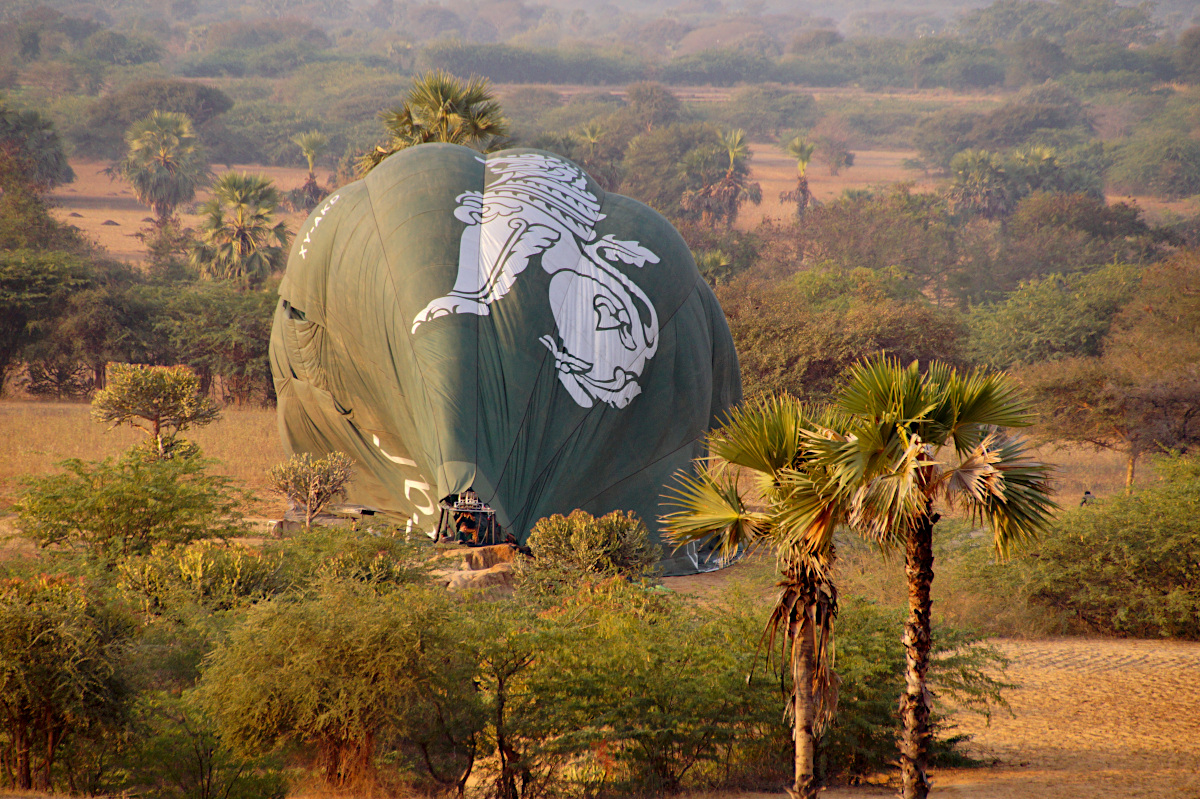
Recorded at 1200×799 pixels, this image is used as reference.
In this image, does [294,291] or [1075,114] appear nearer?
[294,291]

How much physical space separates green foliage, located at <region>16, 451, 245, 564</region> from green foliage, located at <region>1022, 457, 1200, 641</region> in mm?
12032

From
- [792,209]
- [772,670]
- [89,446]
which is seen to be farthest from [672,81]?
[772,670]

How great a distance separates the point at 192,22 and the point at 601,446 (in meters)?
180

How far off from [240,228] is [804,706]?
112 ft

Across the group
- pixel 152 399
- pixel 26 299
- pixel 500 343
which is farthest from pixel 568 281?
pixel 26 299

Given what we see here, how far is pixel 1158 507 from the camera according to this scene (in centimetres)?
1415

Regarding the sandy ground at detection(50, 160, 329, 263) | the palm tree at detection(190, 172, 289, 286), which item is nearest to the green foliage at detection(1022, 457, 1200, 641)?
the palm tree at detection(190, 172, 289, 286)

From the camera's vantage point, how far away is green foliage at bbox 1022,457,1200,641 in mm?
13562

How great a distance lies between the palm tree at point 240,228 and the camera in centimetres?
3566

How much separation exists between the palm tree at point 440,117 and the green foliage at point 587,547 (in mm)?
12674

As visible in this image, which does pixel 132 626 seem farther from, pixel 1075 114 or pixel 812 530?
pixel 1075 114

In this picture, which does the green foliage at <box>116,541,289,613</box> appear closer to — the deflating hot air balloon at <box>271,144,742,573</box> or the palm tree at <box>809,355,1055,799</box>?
the deflating hot air balloon at <box>271,144,742,573</box>

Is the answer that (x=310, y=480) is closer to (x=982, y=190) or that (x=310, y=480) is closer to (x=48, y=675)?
(x=48, y=675)

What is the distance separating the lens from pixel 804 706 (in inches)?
264
